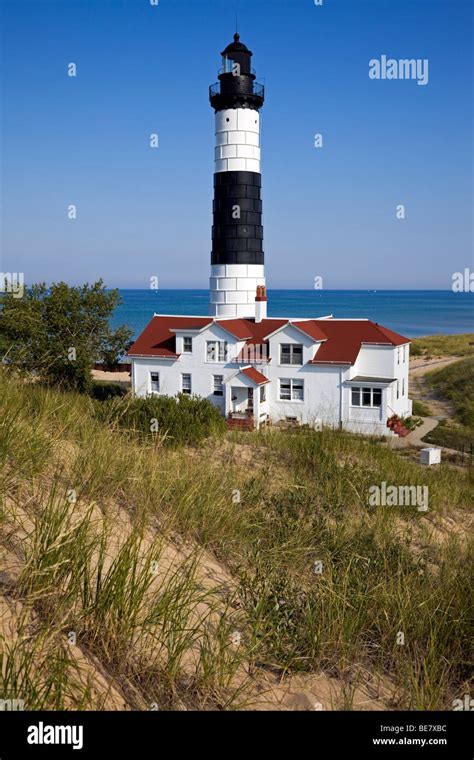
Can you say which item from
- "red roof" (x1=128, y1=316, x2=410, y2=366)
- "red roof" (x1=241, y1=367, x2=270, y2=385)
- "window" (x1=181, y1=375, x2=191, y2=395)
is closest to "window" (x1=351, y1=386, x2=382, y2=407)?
"red roof" (x1=128, y1=316, x2=410, y2=366)

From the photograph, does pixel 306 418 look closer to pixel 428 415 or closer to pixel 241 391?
pixel 241 391

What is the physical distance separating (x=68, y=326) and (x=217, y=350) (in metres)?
6.64

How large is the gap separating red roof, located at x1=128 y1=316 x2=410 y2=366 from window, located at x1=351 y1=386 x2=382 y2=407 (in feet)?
4.47

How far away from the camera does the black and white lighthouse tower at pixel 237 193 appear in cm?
3284

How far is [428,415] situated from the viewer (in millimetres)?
32656

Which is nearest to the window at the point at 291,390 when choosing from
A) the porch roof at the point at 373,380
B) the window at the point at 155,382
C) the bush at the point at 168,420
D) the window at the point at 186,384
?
the porch roof at the point at 373,380

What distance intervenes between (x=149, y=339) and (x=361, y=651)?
2743 cm

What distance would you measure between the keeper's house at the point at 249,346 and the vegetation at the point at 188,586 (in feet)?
61.9

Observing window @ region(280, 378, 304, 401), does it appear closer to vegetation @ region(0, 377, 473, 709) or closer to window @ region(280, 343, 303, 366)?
window @ region(280, 343, 303, 366)

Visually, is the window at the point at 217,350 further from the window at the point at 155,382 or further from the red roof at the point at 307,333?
the window at the point at 155,382

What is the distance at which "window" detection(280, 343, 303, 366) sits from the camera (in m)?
28.7

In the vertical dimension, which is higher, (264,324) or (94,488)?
(264,324)

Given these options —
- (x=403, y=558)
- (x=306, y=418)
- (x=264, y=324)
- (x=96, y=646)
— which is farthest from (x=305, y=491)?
(x=264, y=324)
